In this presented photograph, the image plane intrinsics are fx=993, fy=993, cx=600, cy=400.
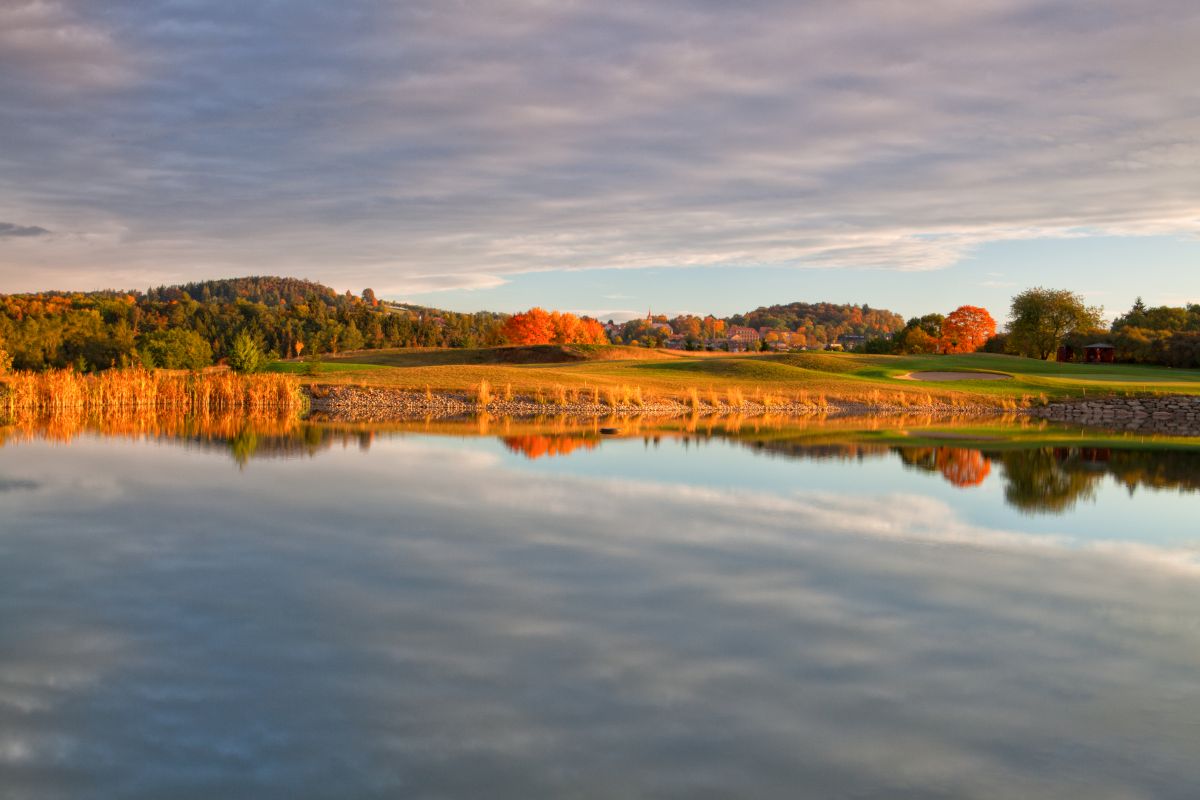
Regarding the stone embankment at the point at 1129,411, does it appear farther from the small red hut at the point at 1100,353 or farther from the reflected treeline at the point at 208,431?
the small red hut at the point at 1100,353

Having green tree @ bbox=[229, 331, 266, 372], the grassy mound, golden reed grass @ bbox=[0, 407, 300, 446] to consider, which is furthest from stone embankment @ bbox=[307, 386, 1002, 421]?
the grassy mound

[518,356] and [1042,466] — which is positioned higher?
[518,356]

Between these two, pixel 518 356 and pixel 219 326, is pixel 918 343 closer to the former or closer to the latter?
pixel 518 356

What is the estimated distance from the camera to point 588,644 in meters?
7.66

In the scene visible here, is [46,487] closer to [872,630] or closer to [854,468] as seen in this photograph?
[872,630]

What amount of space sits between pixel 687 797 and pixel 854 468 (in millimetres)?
16461

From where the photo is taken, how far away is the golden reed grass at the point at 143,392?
1315 inches

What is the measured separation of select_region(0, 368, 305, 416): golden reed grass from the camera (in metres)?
33.4

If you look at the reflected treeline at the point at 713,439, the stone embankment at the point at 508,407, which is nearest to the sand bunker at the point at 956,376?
the stone embankment at the point at 508,407

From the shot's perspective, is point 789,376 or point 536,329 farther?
point 536,329

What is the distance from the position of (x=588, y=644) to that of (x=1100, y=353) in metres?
91.3

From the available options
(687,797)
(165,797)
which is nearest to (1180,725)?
(687,797)

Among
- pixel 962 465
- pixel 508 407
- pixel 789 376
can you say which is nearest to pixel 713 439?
pixel 962 465

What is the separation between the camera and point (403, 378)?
155 ft
